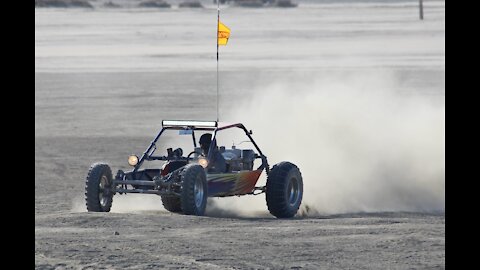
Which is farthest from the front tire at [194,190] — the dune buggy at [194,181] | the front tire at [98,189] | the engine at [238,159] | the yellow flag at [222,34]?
the yellow flag at [222,34]

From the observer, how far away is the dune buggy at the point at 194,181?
1573cm

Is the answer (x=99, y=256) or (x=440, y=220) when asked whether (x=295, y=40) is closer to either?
(x=440, y=220)

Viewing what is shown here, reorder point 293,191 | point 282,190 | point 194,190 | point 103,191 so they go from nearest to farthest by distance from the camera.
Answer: point 194,190 < point 103,191 < point 282,190 < point 293,191

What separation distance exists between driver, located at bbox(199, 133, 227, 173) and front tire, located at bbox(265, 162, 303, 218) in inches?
23.5

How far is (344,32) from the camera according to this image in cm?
6412

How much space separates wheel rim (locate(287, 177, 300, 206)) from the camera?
1689 centimetres

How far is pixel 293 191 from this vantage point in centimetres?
1700

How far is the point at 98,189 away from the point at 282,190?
212cm

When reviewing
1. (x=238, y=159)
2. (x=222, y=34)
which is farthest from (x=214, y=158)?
(x=222, y=34)

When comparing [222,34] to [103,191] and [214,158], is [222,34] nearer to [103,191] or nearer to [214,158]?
[214,158]

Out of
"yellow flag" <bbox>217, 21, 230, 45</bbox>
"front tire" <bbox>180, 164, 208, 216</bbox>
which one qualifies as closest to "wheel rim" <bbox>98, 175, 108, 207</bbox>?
"front tire" <bbox>180, 164, 208, 216</bbox>

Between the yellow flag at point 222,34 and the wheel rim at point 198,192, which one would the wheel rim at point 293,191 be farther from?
the yellow flag at point 222,34

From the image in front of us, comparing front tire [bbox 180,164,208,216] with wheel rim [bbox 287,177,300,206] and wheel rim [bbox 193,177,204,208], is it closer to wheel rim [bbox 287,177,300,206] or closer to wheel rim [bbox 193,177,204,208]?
wheel rim [bbox 193,177,204,208]
